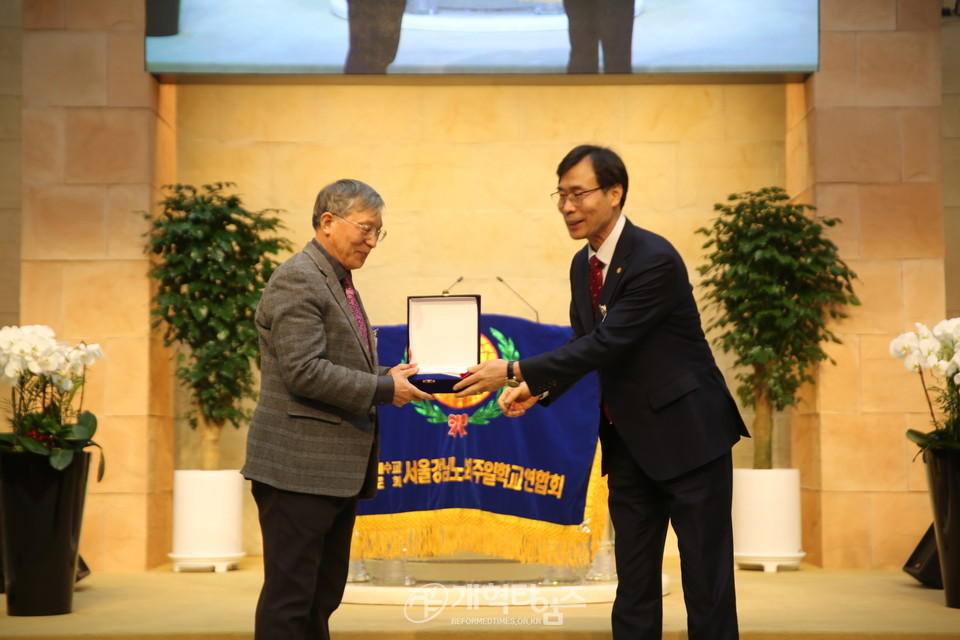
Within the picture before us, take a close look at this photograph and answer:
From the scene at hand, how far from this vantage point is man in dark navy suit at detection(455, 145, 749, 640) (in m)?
2.85

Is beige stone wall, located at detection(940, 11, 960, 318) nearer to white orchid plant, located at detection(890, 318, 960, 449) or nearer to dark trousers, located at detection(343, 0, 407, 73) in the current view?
white orchid plant, located at detection(890, 318, 960, 449)

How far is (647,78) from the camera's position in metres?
6.11

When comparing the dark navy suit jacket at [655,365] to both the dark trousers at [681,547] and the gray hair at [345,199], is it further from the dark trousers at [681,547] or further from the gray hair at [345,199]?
the gray hair at [345,199]

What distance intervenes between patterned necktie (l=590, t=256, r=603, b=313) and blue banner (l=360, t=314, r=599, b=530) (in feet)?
5.25

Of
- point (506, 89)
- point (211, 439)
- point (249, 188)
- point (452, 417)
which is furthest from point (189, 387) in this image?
point (506, 89)

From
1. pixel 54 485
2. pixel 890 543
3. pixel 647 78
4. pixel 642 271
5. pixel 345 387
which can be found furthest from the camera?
pixel 647 78

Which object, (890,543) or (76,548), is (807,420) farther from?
(76,548)

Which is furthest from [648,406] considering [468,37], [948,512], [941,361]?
[468,37]

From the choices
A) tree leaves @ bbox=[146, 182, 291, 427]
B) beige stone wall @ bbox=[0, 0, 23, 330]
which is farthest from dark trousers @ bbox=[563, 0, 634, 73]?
beige stone wall @ bbox=[0, 0, 23, 330]

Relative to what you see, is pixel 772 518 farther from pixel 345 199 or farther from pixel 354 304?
pixel 345 199

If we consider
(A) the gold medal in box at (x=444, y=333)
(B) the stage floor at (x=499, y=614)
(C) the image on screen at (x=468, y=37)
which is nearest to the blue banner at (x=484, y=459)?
(B) the stage floor at (x=499, y=614)

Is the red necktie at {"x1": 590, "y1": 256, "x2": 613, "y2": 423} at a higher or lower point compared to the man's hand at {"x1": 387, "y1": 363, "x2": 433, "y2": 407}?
higher

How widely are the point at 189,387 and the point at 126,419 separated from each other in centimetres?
37

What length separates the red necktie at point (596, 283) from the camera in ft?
10.0
